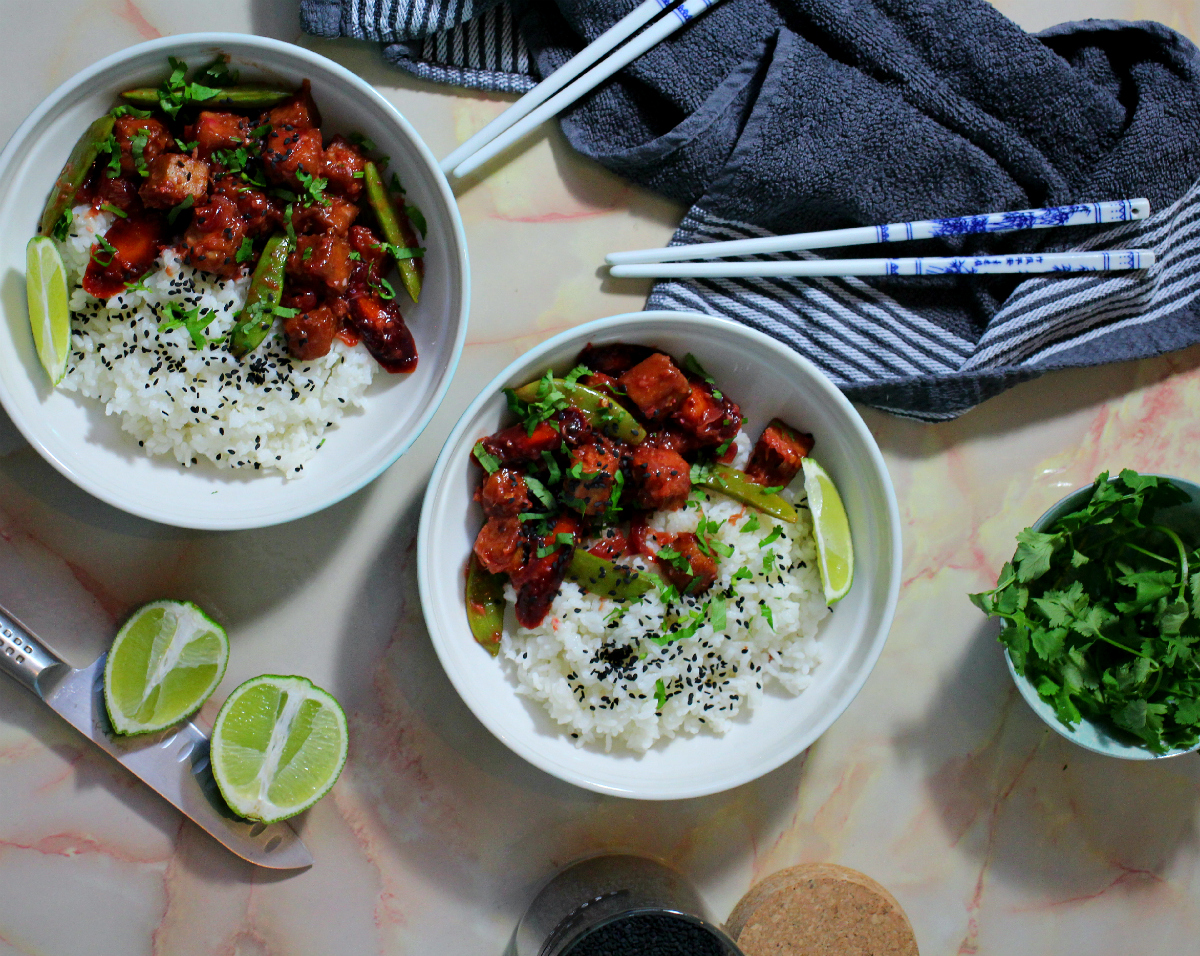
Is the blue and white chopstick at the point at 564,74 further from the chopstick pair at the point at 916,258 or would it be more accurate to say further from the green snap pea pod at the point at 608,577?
the green snap pea pod at the point at 608,577

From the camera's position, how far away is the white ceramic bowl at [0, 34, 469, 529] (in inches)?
74.4

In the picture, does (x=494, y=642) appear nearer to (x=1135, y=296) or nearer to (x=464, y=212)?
(x=464, y=212)

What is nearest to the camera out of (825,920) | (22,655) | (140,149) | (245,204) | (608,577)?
(140,149)

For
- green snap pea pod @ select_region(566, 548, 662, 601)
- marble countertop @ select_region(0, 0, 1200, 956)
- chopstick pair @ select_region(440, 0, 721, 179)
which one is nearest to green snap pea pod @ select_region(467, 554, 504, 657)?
green snap pea pod @ select_region(566, 548, 662, 601)

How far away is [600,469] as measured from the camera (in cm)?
205

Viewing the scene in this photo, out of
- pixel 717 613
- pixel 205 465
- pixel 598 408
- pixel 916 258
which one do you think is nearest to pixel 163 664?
pixel 205 465

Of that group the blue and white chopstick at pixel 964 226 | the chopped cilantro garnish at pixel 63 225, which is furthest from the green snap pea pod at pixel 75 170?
the blue and white chopstick at pixel 964 226

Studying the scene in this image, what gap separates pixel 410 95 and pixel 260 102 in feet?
1.61

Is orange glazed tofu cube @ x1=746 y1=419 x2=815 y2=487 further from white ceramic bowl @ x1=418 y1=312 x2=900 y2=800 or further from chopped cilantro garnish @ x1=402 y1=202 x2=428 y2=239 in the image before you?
chopped cilantro garnish @ x1=402 y1=202 x2=428 y2=239

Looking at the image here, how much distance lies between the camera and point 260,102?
1.99 m

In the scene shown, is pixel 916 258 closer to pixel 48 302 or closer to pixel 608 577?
pixel 608 577

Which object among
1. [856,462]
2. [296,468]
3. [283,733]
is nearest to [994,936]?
[856,462]

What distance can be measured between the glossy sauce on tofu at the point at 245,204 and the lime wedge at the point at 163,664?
846 mm

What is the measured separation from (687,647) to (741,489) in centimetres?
45
